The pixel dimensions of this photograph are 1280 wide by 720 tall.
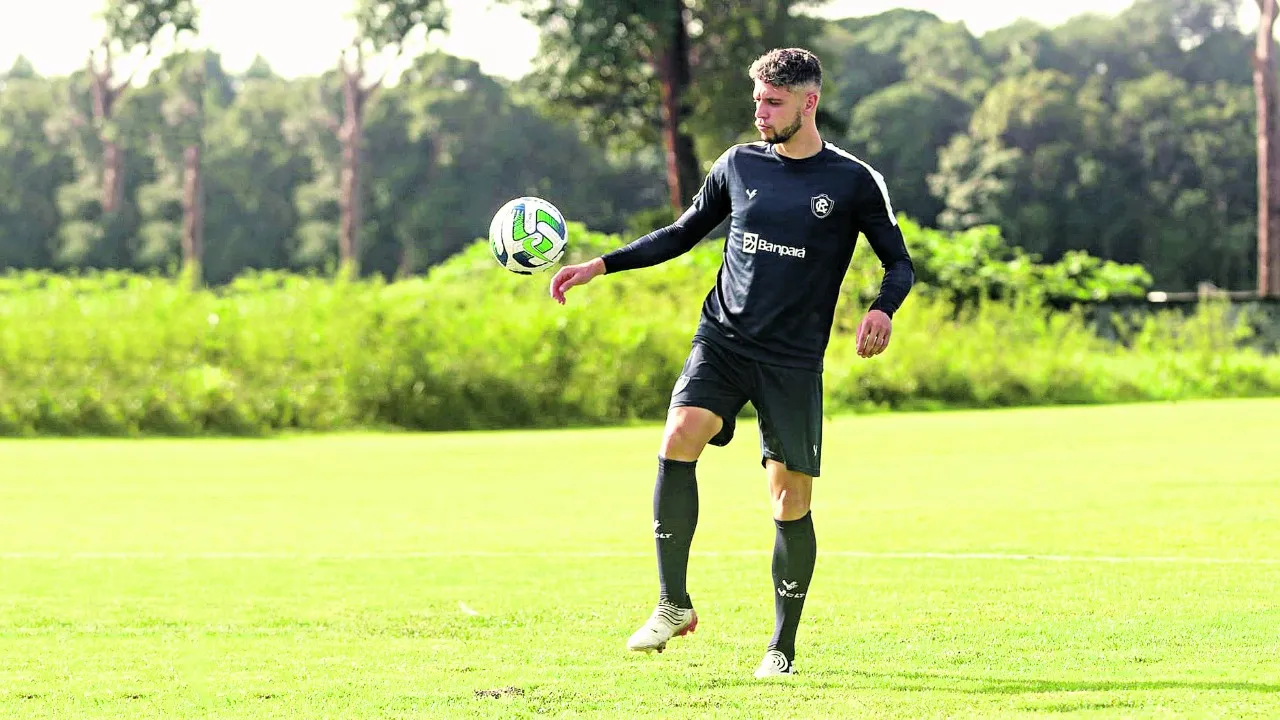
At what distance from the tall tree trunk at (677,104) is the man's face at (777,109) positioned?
34.6 m

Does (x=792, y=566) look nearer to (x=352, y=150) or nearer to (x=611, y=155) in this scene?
(x=352, y=150)

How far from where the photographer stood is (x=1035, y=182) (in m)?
66.6

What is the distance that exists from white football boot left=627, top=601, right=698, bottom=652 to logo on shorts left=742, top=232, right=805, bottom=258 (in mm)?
1301

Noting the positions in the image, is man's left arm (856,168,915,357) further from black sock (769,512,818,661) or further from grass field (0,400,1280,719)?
grass field (0,400,1280,719)

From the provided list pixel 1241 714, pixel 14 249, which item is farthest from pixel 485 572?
pixel 14 249

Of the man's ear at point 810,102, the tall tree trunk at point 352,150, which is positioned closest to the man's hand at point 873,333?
the man's ear at point 810,102

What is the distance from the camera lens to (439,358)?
912 inches

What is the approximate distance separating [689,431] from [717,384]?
20cm

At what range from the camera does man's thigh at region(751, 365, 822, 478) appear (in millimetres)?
6254

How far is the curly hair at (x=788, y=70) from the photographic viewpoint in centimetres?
612

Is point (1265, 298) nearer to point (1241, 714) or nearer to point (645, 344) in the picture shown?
point (645, 344)

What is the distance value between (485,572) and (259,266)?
236ft

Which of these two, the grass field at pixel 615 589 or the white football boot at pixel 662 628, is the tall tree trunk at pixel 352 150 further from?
the white football boot at pixel 662 628

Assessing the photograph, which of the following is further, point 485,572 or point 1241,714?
point 485,572
